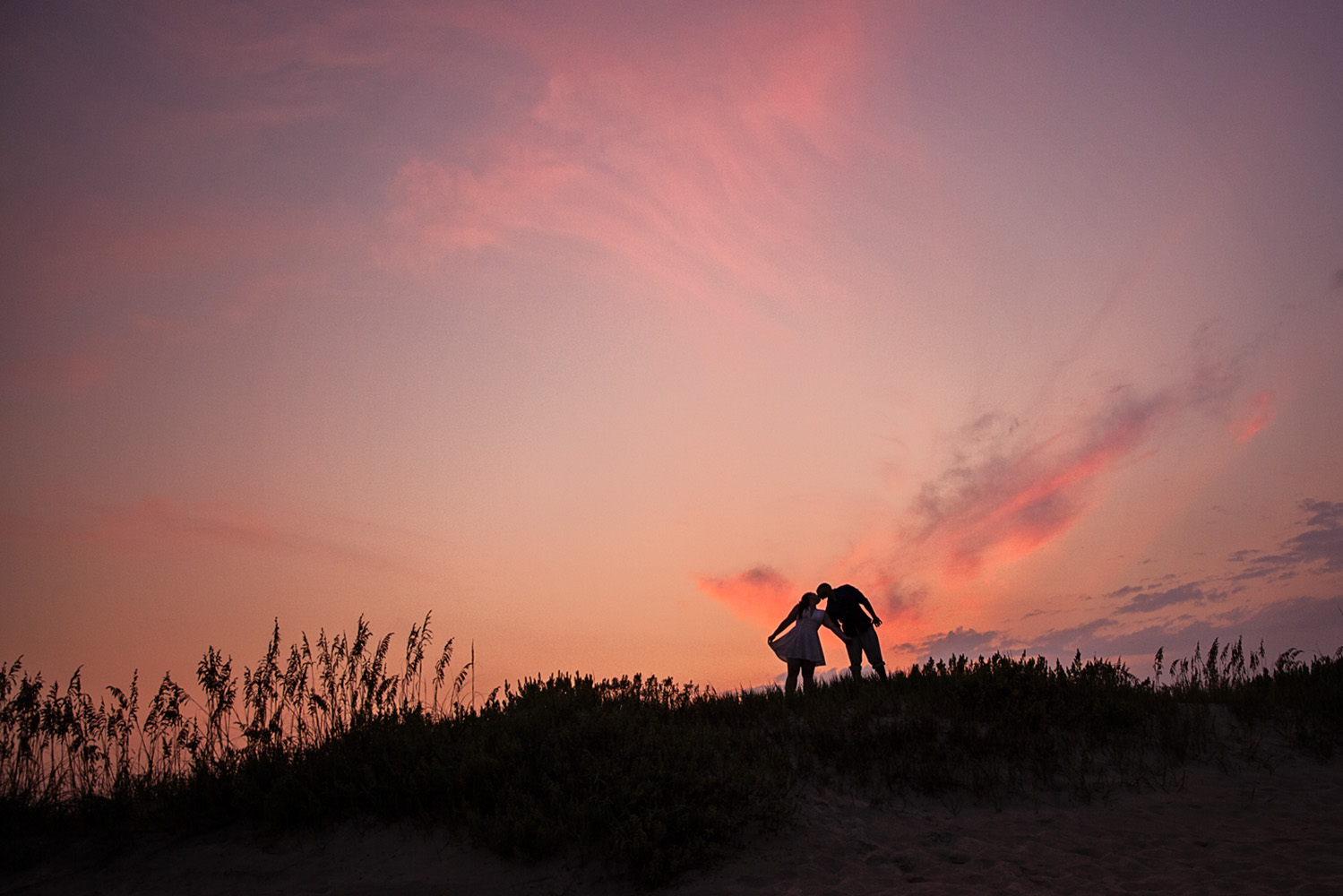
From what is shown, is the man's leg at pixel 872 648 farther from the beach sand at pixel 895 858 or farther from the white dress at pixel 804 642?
the beach sand at pixel 895 858

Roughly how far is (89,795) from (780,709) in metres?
8.41

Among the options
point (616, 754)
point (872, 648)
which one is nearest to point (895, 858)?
point (616, 754)

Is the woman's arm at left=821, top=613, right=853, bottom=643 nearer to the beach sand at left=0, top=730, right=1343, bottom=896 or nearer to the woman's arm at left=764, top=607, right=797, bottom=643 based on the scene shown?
the woman's arm at left=764, top=607, right=797, bottom=643

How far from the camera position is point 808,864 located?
821 cm

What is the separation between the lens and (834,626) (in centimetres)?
1561

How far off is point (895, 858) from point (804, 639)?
6.97 meters

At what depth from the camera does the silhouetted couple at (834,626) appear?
15.4m

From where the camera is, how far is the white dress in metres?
15.2

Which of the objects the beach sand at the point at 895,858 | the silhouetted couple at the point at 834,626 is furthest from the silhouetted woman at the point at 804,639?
the beach sand at the point at 895,858

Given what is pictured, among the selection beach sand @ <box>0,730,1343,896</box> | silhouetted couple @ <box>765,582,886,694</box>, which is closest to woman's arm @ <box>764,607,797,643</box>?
silhouetted couple @ <box>765,582,886,694</box>

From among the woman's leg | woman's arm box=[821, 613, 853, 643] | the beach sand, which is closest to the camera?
the beach sand

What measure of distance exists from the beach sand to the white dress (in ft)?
17.0

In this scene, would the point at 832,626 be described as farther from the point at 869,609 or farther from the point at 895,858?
the point at 895,858

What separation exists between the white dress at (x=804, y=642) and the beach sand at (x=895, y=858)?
5195 millimetres
